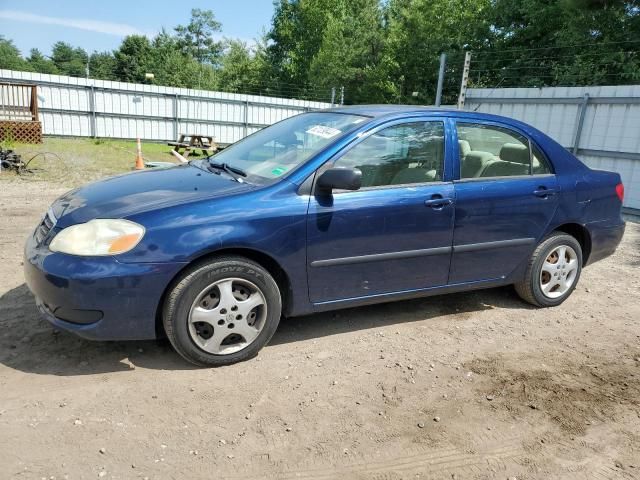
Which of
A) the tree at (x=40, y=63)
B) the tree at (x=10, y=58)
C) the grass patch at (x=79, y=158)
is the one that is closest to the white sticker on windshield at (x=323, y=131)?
the grass patch at (x=79, y=158)

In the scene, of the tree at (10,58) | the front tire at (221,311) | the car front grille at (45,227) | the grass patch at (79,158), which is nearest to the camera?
the front tire at (221,311)

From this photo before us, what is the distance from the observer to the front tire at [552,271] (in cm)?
444

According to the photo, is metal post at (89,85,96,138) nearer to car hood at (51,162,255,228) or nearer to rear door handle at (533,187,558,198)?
car hood at (51,162,255,228)

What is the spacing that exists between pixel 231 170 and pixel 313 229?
895 millimetres

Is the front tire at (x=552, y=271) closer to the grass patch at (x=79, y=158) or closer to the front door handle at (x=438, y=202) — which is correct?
the front door handle at (x=438, y=202)

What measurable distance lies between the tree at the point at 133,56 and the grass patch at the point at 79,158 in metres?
42.1

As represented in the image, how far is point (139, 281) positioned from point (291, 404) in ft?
3.68

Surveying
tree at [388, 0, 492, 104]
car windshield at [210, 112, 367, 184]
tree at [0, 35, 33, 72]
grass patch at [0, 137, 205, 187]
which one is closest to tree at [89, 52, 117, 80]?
tree at [0, 35, 33, 72]

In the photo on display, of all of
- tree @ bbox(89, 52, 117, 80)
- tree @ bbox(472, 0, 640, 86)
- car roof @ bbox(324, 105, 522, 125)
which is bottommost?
car roof @ bbox(324, 105, 522, 125)

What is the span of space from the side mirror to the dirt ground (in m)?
1.18

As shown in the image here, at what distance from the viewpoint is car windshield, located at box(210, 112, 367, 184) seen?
360 cm

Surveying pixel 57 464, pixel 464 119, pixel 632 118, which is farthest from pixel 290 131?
pixel 632 118

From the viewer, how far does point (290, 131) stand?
4.10 meters

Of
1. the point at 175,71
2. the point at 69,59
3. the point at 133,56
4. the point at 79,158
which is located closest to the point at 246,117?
the point at 79,158
